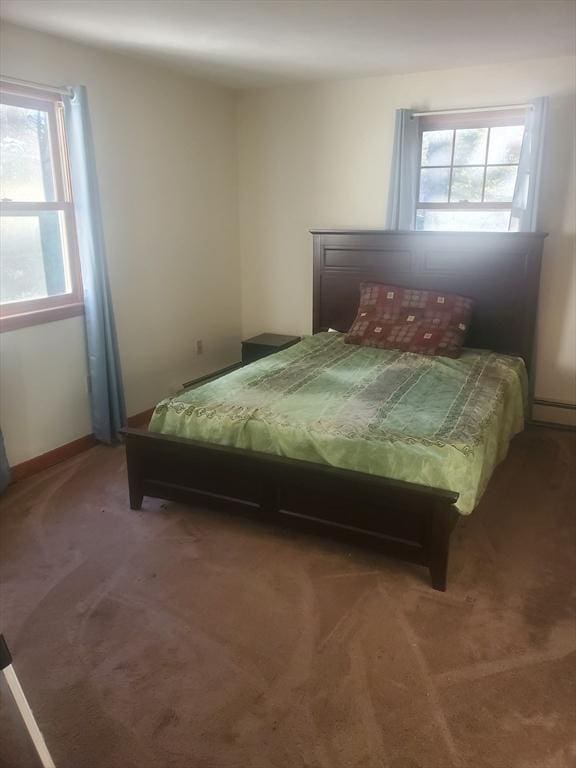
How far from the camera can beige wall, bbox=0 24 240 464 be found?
3162 mm

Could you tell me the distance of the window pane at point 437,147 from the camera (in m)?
3.92

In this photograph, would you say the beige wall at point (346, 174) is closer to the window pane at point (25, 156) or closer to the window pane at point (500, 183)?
the window pane at point (500, 183)

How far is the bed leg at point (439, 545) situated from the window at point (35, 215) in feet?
7.72

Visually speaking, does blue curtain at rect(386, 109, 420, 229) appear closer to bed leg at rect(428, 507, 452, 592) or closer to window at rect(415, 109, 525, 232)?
window at rect(415, 109, 525, 232)

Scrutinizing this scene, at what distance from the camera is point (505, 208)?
382cm

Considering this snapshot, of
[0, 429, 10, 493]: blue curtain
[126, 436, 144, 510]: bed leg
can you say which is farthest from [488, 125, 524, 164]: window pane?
[0, 429, 10, 493]: blue curtain

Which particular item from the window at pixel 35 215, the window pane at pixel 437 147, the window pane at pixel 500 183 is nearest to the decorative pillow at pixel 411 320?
the window pane at pixel 500 183

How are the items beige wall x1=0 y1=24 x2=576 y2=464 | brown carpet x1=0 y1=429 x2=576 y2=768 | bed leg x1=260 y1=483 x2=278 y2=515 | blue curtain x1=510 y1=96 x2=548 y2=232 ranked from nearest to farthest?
brown carpet x1=0 y1=429 x2=576 y2=768 → bed leg x1=260 y1=483 x2=278 y2=515 → beige wall x1=0 y1=24 x2=576 y2=464 → blue curtain x1=510 y1=96 x2=548 y2=232

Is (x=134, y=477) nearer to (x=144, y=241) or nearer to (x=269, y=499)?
(x=269, y=499)

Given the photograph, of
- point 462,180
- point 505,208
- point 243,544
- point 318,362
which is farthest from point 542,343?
point 243,544

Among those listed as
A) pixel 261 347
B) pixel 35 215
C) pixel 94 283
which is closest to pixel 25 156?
pixel 35 215

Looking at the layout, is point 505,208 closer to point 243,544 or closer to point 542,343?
point 542,343

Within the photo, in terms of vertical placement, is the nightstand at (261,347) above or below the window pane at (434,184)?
below

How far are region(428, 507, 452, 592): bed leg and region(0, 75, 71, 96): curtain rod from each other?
2.87 metres
